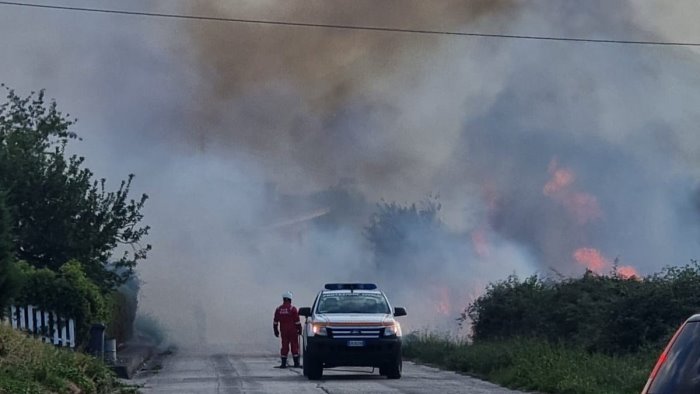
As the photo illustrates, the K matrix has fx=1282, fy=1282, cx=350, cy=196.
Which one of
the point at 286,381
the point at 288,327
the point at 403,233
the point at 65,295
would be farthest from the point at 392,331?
the point at 403,233

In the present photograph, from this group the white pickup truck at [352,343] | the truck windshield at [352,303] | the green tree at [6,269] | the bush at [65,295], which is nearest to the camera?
the green tree at [6,269]

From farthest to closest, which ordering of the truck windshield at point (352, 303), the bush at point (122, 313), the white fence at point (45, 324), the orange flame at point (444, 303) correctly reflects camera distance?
the orange flame at point (444, 303)
the bush at point (122, 313)
the truck windshield at point (352, 303)
the white fence at point (45, 324)

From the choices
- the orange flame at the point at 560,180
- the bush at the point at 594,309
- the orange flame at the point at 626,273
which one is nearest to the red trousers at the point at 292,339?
the bush at the point at 594,309

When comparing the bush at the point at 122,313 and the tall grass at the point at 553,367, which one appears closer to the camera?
the tall grass at the point at 553,367

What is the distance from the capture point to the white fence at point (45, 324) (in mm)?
23578

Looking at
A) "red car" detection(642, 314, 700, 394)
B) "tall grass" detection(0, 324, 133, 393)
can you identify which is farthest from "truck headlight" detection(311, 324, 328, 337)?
"red car" detection(642, 314, 700, 394)

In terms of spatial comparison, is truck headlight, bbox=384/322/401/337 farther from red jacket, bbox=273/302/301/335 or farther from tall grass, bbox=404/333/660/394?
red jacket, bbox=273/302/301/335

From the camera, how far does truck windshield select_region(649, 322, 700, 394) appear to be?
6961 millimetres

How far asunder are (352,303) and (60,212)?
30.2ft

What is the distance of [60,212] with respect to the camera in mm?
31047

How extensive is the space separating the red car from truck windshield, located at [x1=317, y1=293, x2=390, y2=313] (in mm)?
17954

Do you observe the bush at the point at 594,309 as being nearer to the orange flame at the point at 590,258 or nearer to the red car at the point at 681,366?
the red car at the point at 681,366

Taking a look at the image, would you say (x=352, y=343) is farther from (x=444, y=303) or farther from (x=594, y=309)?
(x=444, y=303)

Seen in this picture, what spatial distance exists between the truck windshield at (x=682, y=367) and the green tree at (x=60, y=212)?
24.6 meters
